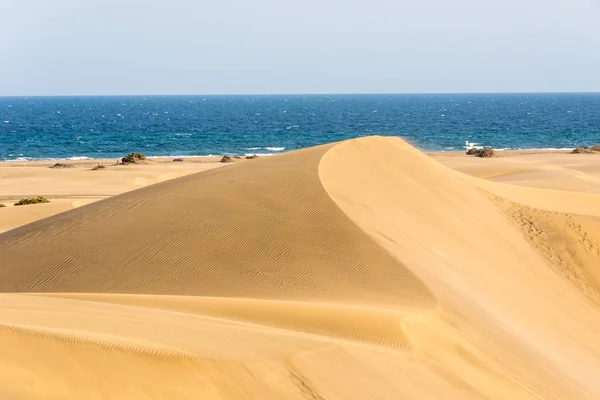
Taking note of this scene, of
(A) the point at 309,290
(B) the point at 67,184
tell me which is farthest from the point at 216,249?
(B) the point at 67,184

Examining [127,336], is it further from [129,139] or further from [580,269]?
[129,139]

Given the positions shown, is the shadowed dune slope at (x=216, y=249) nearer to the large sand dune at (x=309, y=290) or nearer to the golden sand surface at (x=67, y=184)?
the large sand dune at (x=309, y=290)

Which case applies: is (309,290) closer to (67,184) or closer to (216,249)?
(216,249)

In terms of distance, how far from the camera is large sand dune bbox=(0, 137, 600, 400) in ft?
22.4

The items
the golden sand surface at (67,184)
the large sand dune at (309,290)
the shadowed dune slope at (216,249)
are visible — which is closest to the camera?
the large sand dune at (309,290)

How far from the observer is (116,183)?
32.4m

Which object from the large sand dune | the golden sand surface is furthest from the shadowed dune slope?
the golden sand surface

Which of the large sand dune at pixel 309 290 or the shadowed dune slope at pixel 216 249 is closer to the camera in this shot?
the large sand dune at pixel 309 290

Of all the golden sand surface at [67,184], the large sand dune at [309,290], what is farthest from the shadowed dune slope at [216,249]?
the golden sand surface at [67,184]

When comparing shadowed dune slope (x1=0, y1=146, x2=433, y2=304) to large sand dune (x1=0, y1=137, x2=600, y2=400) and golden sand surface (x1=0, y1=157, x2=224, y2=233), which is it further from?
golden sand surface (x1=0, y1=157, x2=224, y2=233)

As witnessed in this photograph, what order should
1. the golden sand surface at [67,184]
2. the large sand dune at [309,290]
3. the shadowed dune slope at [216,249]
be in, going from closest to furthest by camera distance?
the large sand dune at [309,290]
the shadowed dune slope at [216,249]
the golden sand surface at [67,184]

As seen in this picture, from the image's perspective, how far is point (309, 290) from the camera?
10461 millimetres

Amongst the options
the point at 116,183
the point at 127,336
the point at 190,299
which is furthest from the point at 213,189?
the point at 116,183

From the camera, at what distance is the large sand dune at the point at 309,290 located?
684 centimetres
